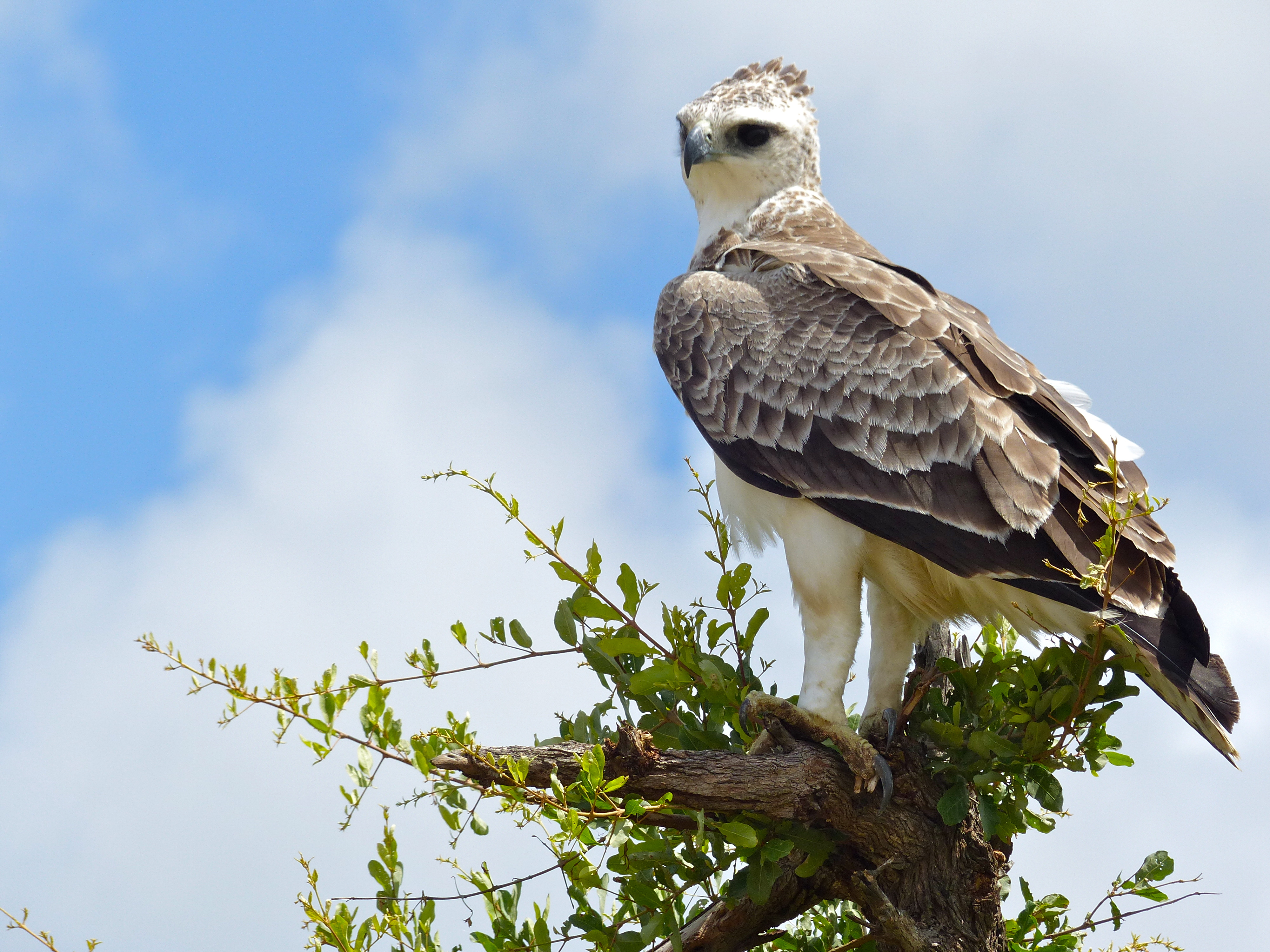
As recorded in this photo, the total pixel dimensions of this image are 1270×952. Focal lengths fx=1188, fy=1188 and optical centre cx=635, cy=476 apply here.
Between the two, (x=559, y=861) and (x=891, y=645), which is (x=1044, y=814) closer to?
(x=891, y=645)

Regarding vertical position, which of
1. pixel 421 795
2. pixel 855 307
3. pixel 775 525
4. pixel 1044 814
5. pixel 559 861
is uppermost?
pixel 855 307

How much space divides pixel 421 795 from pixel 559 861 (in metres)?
0.54

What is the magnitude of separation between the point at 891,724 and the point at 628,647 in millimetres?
1099

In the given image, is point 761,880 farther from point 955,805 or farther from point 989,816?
point 989,816

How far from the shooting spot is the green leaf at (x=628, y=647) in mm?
4480

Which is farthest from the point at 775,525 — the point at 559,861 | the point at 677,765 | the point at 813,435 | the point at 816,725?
the point at 559,861

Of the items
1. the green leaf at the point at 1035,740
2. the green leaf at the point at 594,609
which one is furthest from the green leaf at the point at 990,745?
the green leaf at the point at 594,609

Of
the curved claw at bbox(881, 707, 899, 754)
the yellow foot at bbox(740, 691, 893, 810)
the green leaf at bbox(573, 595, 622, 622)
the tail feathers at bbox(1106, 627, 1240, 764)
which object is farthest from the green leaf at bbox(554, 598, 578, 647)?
the tail feathers at bbox(1106, 627, 1240, 764)

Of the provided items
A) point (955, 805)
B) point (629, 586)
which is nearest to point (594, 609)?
point (629, 586)

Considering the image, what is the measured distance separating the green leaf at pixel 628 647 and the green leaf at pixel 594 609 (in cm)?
9

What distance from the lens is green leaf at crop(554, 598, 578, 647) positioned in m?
4.64

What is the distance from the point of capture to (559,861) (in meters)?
4.03

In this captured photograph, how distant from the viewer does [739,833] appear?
4125 millimetres

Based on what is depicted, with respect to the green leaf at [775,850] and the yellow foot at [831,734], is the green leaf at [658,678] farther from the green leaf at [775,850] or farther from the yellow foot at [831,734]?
the green leaf at [775,850]
